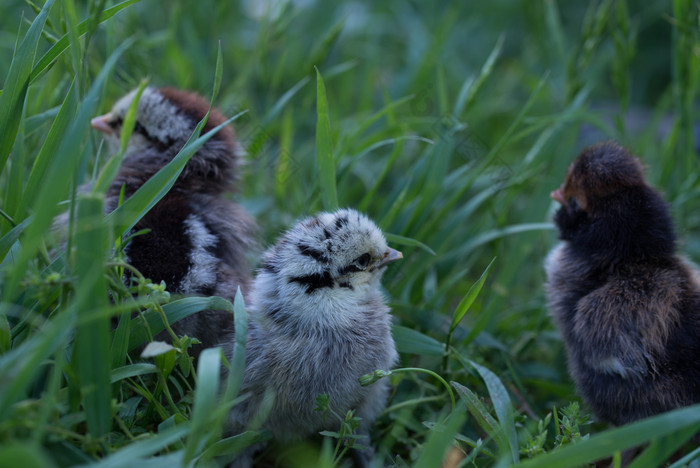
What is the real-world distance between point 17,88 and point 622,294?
2076 millimetres

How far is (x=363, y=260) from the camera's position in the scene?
6.60 feet

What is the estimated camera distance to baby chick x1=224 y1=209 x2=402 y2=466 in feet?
6.28

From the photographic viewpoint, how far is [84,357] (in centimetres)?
141

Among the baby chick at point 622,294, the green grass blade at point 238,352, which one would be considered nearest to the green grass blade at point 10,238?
the green grass blade at point 238,352

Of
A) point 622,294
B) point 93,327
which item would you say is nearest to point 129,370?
point 93,327

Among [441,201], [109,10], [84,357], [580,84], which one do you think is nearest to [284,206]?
[441,201]

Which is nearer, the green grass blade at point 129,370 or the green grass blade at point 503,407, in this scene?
the green grass blade at point 129,370

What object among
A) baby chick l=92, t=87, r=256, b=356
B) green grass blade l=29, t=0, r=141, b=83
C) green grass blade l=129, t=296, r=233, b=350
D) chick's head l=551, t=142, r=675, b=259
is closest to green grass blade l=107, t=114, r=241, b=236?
baby chick l=92, t=87, r=256, b=356

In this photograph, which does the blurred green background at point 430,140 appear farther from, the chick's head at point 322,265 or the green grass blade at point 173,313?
the green grass blade at point 173,313

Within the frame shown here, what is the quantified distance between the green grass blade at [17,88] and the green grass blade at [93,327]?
2.14ft

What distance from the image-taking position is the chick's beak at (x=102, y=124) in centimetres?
271

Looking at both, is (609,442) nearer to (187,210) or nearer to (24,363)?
(24,363)

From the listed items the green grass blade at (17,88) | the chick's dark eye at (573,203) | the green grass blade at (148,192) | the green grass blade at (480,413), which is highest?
the green grass blade at (17,88)

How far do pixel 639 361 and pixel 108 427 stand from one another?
1624 mm
